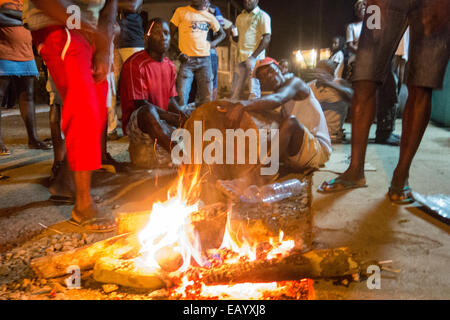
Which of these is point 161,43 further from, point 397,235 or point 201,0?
point 397,235

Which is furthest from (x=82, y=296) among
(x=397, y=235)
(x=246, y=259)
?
(x=397, y=235)

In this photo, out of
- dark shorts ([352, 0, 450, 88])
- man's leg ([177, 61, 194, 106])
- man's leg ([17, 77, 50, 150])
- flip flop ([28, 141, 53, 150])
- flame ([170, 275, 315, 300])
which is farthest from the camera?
man's leg ([177, 61, 194, 106])

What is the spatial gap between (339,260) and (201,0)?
585 centimetres

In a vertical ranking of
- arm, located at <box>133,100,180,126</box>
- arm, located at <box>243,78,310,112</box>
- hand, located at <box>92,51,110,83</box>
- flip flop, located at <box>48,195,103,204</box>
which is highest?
hand, located at <box>92,51,110,83</box>

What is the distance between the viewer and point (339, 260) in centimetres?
173

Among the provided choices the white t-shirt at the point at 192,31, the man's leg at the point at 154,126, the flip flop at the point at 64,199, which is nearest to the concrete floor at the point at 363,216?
the flip flop at the point at 64,199

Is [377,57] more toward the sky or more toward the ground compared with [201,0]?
more toward the ground

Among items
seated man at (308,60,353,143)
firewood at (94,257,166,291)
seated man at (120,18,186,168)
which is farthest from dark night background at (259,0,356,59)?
firewood at (94,257,166,291)

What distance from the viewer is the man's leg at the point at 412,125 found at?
274 cm

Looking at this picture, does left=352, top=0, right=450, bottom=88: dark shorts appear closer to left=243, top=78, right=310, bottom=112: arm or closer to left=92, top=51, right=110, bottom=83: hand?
left=243, top=78, right=310, bottom=112: arm

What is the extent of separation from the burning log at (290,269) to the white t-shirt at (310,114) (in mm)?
2613

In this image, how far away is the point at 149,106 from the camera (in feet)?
13.4

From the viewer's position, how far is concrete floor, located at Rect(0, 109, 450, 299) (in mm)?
1696

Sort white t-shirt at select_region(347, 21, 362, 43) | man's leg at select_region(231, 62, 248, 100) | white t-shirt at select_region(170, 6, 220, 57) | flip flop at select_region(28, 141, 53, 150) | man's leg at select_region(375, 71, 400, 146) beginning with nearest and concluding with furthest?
flip flop at select_region(28, 141, 53, 150)
man's leg at select_region(375, 71, 400, 146)
white t-shirt at select_region(170, 6, 220, 57)
white t-shirt at select_region(347, 21, 362, 43)
man's leg at select_region(231, 62, 248, 100)
